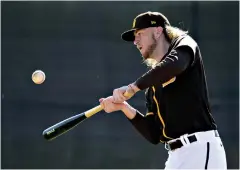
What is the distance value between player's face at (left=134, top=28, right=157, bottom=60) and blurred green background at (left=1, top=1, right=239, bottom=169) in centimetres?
255

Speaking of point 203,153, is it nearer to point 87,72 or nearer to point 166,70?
point 166,70

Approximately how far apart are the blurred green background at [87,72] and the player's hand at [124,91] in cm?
276

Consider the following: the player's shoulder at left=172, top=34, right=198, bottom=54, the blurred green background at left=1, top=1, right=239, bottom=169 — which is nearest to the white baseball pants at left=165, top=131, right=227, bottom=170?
the player's shoulder at left=172, top=34, right=198, bottom=54

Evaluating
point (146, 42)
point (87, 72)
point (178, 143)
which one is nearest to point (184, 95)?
point (178, 143)

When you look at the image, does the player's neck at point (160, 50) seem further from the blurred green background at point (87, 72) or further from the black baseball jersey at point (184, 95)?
the blurred green background at point (87, 72)

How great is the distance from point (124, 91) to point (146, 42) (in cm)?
43

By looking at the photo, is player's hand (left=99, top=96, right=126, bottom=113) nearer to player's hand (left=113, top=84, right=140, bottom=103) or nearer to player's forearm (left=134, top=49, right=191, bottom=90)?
player's hand (left=113, top=84, right=140, bottom=103)

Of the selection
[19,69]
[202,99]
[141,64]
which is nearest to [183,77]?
[202,99]

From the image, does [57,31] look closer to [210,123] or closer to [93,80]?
[93,80]

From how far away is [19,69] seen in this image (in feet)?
20.5

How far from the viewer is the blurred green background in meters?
6.21

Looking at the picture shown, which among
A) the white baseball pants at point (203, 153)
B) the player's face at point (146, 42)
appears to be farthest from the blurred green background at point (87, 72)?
the white baseball pants at point (203, 153)

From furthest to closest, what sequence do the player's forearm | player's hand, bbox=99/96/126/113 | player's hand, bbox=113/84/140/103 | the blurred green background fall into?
the blurred green background, player's hand, bbox=99/96/126/113, player's hand, bbox=113/84/140/103, the player's forearm

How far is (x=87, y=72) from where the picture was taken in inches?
246
